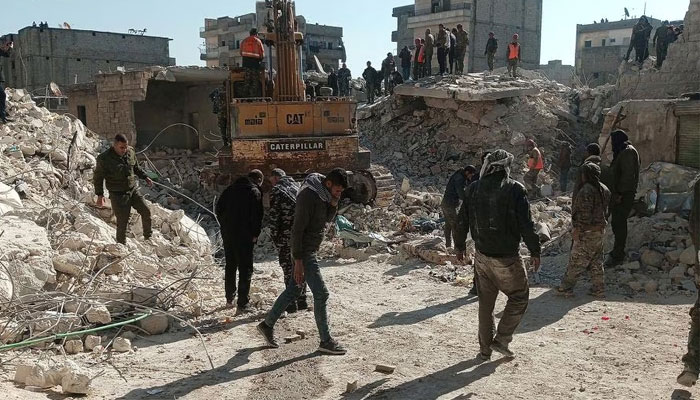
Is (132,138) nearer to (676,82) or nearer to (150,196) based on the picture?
(150,196)

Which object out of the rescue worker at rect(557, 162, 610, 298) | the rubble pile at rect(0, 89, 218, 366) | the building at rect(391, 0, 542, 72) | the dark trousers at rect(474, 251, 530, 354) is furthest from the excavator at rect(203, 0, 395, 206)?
the building at rect(391, 0, 542, 72)

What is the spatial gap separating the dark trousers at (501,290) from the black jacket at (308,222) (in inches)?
49.2

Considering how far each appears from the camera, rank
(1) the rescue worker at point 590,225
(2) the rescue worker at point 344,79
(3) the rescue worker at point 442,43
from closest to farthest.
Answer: (1) the rescue worker at point 590,225, (3) the rescue worker at point 442,43, (2) the rescue worker at point 344,79

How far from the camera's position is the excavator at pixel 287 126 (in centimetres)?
1160

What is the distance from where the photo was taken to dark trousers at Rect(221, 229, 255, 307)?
20.4 ft

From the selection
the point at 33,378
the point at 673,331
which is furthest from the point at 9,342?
the point at 673,331

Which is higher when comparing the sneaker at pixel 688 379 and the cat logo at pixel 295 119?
the cat logo at pixel 295 119

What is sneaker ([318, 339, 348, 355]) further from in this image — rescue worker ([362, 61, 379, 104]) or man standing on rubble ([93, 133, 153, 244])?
rescue worker ([362, 61, 379, 104])

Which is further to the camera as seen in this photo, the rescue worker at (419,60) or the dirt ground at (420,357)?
the rescue worker at (419,60)

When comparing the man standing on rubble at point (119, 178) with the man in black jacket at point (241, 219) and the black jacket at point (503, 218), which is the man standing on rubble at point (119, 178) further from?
the black jacket at point (503, 218)

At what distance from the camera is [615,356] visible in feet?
16.5

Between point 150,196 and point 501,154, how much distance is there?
9911 mm

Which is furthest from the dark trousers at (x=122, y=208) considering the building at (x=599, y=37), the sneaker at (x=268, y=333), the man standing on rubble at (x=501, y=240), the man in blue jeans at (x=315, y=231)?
the building at (x=599, y=37)

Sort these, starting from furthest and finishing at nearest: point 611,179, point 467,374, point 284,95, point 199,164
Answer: point 199,164 → point 284,95 → point 611,179 → point 467,374
